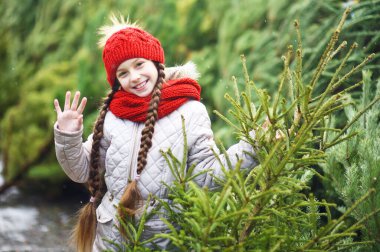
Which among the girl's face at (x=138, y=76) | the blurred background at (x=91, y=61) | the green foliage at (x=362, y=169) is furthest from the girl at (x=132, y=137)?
the blurred background at (x=91, y=61)

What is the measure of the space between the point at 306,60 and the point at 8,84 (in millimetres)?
4759

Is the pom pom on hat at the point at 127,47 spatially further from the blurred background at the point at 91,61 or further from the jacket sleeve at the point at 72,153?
the blurred background at the point at 91,61

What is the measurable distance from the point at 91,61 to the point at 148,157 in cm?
347

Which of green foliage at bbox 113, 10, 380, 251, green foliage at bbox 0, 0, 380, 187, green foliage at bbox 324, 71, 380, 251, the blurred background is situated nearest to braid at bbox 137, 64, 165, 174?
green foliage at bbox 113, 10, 380, 251

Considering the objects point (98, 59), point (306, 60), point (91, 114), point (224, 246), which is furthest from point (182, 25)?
point (224, 246)

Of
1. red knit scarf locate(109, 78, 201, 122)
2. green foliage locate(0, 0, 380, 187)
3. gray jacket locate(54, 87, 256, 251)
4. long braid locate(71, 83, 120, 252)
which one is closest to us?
gray jacket locate(54, 87, 256, 251)

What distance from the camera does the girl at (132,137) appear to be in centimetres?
229

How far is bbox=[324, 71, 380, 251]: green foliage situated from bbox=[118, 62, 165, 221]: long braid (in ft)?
2.72

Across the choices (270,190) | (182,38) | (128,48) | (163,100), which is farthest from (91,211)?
(182,38)

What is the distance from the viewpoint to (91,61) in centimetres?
555

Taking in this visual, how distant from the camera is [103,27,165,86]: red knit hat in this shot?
2.43m

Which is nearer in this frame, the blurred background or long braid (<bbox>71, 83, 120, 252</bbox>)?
long braid (<bbox>71, 83, 120, 252</bbox>)

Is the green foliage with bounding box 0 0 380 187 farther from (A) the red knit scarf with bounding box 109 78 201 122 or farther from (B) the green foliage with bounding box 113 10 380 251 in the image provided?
(B) the green foliage with bounding box 113 10 380 251

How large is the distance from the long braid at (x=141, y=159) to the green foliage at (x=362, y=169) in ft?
2.72
